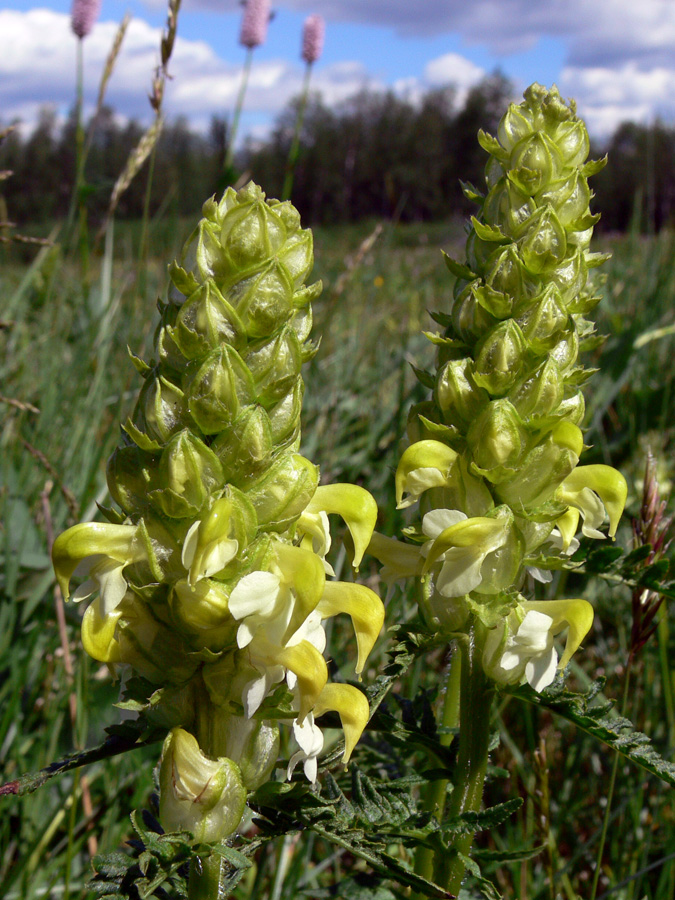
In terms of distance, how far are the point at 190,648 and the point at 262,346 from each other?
0.37m

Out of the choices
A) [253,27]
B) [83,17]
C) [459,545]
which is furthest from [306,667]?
[253,27]

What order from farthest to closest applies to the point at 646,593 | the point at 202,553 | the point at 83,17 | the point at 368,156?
the point at 368,156, the point at 83,17, the point at 646,593, the point at 202,553

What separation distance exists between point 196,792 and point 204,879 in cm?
13

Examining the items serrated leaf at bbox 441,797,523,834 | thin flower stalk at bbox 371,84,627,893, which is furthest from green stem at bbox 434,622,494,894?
serrated leaf at bbox 441,797,523,834

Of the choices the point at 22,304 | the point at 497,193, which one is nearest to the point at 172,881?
the point at 497,193

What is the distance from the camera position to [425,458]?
3.58 ft

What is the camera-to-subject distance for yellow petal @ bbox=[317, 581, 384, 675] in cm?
93

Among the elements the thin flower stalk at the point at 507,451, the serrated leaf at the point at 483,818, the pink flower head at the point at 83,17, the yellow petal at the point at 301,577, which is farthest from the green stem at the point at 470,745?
the pink flower head at the point at 83,17

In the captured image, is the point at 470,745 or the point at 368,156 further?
the point at 368,156

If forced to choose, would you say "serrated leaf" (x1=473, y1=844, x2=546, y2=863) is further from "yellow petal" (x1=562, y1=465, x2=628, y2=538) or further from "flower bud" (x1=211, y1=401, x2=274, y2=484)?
"flower bud" (x1=211, y1=401, x2=274, y2=484)

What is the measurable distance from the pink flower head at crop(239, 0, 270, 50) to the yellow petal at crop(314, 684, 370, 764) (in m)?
2.86

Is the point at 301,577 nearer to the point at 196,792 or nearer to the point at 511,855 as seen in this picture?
the point at 196,792

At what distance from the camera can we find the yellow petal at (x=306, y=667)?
2.92 feet

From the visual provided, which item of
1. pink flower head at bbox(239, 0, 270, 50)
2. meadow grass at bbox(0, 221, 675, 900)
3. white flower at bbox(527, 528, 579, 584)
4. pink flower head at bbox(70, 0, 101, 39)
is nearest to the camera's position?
white flower at bbox(527, 528, 579, 584)
